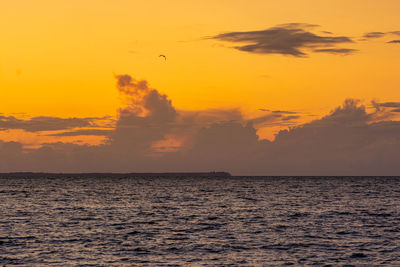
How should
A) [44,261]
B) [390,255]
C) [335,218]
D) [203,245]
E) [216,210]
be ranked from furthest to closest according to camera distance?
[216,210] → [335,218] → [203,245] → [390,255] → [44,261]

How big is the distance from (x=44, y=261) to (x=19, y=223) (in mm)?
26028

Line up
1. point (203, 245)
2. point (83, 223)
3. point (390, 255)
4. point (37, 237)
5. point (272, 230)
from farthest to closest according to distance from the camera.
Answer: point (83, 223) → point (272, 230) → point (37, 237) → point (203, 245) → point (390, 255)

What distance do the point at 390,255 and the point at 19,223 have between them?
41620 mm

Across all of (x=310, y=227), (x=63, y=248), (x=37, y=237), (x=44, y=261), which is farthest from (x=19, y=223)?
(x=310, y=227)

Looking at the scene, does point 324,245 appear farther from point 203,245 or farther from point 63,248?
point 63,248

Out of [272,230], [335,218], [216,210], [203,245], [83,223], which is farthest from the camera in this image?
[216,210]

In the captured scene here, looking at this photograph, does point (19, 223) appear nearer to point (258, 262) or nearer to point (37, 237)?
point (37, 237)

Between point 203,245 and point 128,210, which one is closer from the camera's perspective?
point 203,245

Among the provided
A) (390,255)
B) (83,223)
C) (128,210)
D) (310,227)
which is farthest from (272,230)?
(128,210)

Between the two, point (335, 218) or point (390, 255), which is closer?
point (390, 255)

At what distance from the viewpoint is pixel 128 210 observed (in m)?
85.2

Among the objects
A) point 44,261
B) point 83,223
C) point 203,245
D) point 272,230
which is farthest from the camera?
point 83,223

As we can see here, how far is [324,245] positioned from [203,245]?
34.9ft

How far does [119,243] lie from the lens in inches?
1914
